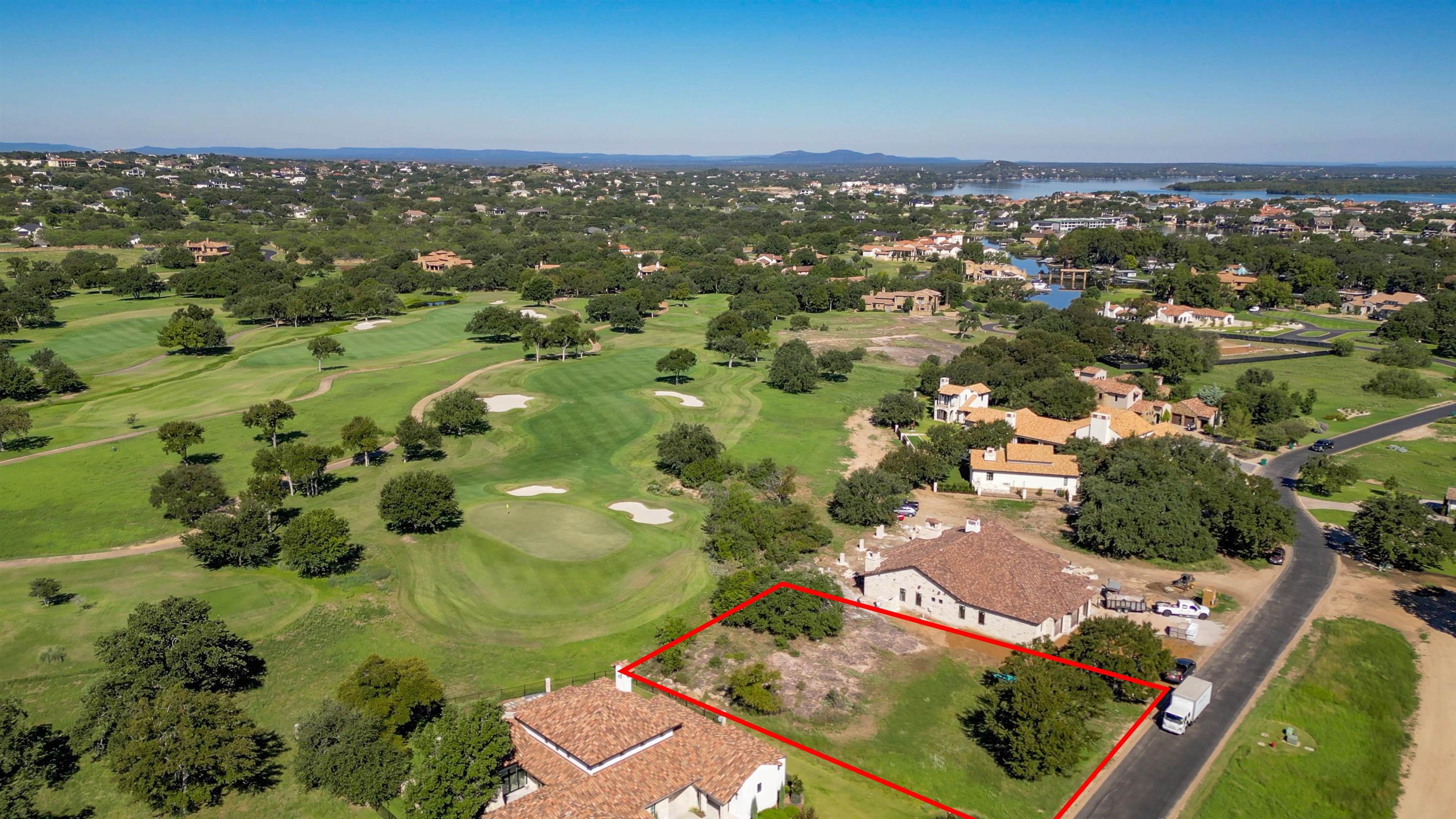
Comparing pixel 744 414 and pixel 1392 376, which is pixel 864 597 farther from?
pixel 1392 376

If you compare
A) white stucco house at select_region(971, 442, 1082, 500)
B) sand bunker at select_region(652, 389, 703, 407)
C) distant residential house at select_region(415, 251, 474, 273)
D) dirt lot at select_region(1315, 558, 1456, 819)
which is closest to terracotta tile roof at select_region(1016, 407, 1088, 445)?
white stucco house at select_region(971, 442, 1082, 500)

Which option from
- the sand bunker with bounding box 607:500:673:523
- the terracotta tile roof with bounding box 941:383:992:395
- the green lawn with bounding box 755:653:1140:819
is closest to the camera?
the green lawn with bounding box 755:653:1140:819

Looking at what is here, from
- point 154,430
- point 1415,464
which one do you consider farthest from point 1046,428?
point 154,430

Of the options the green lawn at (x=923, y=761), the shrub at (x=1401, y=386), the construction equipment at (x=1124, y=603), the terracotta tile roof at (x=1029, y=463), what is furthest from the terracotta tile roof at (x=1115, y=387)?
the green lawn at (x=923, y=761)

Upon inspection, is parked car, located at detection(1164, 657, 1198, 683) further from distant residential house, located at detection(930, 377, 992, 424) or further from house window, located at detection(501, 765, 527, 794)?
distant residential house, located at detection(930, 377, 992, 424)

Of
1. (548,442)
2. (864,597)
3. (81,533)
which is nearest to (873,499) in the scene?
(864,597)

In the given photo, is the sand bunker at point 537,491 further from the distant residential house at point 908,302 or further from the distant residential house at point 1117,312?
the distant residential house at point 908,302
